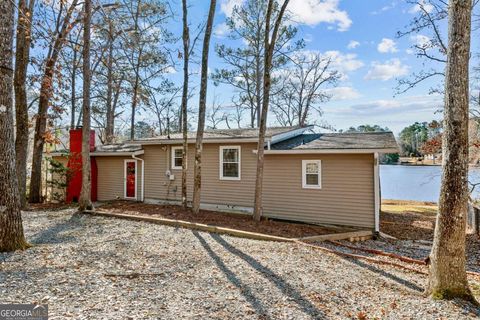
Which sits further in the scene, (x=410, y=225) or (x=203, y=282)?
(x=410, y=225)

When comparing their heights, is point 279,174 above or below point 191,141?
below

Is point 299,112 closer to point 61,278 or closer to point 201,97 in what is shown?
point 201,97

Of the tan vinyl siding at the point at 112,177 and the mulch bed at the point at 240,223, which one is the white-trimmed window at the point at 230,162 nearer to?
the mulch bed at the point at 240,223

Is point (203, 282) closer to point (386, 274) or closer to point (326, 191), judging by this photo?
point (386, 274)

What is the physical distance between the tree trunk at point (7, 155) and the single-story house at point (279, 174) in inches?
262

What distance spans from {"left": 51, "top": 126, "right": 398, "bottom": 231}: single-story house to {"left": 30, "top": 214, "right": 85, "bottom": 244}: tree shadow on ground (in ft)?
13.7

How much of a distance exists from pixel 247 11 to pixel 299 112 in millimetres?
9278

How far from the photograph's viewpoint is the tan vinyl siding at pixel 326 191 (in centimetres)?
925

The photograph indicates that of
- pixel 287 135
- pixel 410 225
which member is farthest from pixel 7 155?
pixel 410 225

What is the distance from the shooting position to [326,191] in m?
9.77

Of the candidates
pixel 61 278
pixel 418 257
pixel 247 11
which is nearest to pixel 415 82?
pixel 418 257

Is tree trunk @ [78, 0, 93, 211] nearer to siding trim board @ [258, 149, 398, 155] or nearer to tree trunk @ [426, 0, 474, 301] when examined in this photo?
siding trim board @ [258, 149, 398, 155]

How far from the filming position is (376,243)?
846 cm

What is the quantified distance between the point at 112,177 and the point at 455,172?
1315cm
